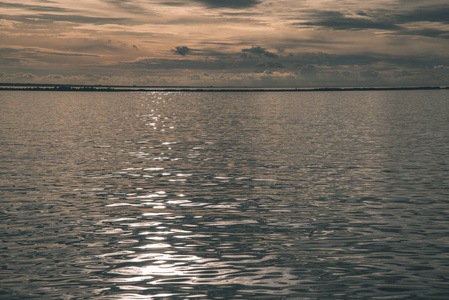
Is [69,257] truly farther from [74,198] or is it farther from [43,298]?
[74,198]

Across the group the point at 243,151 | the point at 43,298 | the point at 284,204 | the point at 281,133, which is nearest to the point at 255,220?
the point at 284,204

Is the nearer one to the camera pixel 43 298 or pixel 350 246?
pixel 43 298

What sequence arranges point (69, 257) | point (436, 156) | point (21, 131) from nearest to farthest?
point (69, 257) → point (436, 156) → point (21, 131)

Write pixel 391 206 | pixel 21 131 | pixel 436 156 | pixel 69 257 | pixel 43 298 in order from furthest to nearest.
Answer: pixel 21 131
pixel 436 156
pixel 391 206
pixel 69 257
pixel 43 298

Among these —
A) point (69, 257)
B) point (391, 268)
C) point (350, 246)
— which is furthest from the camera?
point (350, 246)

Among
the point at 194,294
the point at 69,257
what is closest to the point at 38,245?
the point at 69,257

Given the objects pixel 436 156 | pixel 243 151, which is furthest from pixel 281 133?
pixel 436 156

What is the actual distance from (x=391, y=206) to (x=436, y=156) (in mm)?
24490

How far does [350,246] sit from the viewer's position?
22.2 metres

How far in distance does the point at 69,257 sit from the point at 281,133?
59451 millimetres

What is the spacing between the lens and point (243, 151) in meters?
56.8

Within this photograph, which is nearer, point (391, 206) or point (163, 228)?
point (163, 228)

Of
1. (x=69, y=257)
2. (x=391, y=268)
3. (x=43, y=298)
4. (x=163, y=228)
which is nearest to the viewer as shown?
(x=43, y=298)

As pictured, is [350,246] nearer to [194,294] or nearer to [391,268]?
[391,268]
